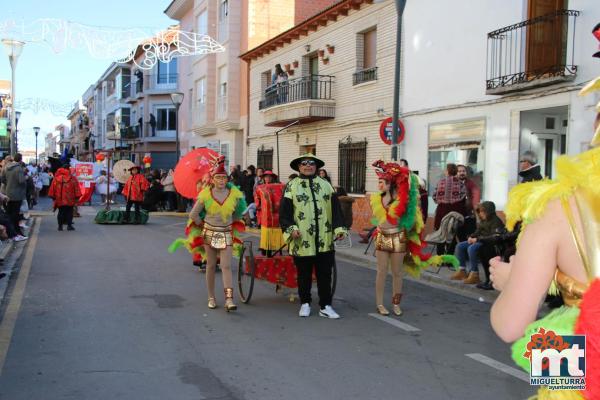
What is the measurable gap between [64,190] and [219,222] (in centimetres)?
1033

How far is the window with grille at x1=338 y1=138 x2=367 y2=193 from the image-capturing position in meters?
18.5

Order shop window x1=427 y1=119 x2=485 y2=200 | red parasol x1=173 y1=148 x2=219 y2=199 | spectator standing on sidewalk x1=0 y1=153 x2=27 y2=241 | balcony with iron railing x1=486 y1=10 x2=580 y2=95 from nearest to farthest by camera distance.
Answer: red parasol x1=173 y1=148 x2=219 y2=199 < balcony with iron railing x1=486 y1=10 x2=580 y2=95 < shop window x1=427 y1=119 x2=485 y2=200 < spectator standing on sidewalk x1=0 y1=153 x2=27 y2=241

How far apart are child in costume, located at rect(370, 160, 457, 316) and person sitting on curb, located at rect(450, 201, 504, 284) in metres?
2.15

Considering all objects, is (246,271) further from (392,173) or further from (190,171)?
(190,171)

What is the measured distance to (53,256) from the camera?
11891 mm

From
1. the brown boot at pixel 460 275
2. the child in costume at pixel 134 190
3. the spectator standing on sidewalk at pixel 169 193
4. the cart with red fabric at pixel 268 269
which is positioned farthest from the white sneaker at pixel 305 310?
the spectator standing on sidewalk at pixel 169 193

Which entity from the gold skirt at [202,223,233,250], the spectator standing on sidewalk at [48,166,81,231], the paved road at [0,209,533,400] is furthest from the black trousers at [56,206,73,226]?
the gold skirt at [202,223,233,250]

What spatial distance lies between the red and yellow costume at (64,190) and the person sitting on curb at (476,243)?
35.8 feet

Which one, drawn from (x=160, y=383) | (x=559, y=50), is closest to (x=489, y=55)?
(x=559, y=50)

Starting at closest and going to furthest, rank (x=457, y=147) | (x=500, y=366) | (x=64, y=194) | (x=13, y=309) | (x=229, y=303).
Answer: (x=500, y=366), (x=13, y=309), (x=229, y=303), (x=457, y=147), (x=64, y=194)

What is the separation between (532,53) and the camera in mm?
12227

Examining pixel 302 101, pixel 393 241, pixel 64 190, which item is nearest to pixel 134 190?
pixel 64 190

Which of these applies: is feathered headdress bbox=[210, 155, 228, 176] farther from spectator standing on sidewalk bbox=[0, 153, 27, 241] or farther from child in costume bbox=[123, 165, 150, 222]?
child in costume bbox=[123, 165, 150, 222]

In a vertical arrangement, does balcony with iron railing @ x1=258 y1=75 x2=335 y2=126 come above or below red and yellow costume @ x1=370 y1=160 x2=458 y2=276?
above
